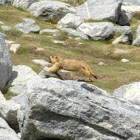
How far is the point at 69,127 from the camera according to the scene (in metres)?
12.6

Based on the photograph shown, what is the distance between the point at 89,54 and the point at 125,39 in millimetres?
6957

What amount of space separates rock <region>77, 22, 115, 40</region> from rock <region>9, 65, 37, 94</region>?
18.9m

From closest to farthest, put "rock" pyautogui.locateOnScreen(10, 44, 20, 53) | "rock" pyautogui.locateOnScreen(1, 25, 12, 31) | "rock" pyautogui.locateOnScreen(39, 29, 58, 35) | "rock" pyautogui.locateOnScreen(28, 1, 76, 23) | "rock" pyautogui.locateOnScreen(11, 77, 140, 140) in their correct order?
"rock" pyautogui.locateOnScreen(11, 77, 140, 140) < "rock" pyautogui.locateOnScreen(10, 44, 20, 53) < "rock" pyautogui.locateOnScreen(1, 25, 12, 31) < "rock" pyautogui.locateOnScreen(39, 29, 58, 35) < "rock" pyautogui.locateOnScreen(28, 1, 76, 23)

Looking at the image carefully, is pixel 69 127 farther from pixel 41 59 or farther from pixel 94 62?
pixel 94 62

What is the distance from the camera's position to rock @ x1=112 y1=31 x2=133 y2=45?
144 ft

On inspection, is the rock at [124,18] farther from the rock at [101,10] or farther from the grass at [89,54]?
the grass at [89,54]

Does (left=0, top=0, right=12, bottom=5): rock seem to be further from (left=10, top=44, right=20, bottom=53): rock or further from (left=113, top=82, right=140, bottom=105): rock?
(left=113, top=82, right=140, bottom=105): rock

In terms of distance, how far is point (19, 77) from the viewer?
2562 centimetres

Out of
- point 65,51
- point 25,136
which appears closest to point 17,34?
point 65,51

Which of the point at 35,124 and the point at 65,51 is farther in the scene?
the point at 65,51

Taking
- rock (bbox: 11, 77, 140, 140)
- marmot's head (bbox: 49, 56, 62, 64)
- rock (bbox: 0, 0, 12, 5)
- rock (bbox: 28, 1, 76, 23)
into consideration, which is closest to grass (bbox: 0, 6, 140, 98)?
marmot's head (bbox: 49, 56, 62, 64)

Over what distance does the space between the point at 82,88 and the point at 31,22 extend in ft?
116

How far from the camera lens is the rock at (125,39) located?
144 ft

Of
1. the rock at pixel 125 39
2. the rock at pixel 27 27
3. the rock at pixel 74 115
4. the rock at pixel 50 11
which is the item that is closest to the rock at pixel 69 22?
the rock at pixel 50 11
